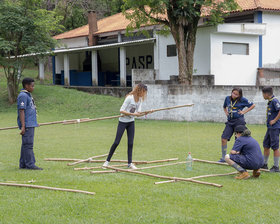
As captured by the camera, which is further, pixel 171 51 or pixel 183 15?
pixel 171 51

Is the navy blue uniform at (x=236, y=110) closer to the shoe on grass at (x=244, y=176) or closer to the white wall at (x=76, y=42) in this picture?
Answer: the shoe on grass at (x=244, y=176)

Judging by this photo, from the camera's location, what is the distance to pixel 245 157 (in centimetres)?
768

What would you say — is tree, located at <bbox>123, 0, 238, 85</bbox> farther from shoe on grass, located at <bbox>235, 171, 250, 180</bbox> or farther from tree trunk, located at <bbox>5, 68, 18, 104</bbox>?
shoe on grass, located at <bbox>235, 171, 250, 180</bbox>

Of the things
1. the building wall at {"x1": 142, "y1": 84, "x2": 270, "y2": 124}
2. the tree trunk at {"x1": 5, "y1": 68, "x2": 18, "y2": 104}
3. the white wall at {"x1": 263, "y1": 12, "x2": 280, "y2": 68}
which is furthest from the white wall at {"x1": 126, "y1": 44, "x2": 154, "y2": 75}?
the building wall at {"x1": 142, "y1": 84, "x2": 270, "y2": 124}

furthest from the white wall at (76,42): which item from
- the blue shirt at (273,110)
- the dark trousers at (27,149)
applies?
the blue shirt at (273,110)

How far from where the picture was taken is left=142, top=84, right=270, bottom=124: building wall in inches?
746

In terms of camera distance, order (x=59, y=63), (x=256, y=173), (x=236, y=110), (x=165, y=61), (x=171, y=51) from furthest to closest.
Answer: (x=59, y=63) → (x=165, y=61) → (x=171, y=51) → (x=236, y=110) → (x=256, y=173)

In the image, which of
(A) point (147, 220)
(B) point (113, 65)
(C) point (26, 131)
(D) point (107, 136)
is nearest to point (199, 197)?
(A) point (147, 220)

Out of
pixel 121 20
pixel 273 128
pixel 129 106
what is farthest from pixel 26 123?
pixel 121 20

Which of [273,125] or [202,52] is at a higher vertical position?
[202,52]

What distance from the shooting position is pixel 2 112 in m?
24.9

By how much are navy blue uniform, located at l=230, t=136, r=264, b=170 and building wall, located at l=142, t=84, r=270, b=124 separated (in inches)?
459

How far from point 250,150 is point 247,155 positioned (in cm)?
11

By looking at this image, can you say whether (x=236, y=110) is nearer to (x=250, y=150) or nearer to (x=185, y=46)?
(x=250, y=150)
